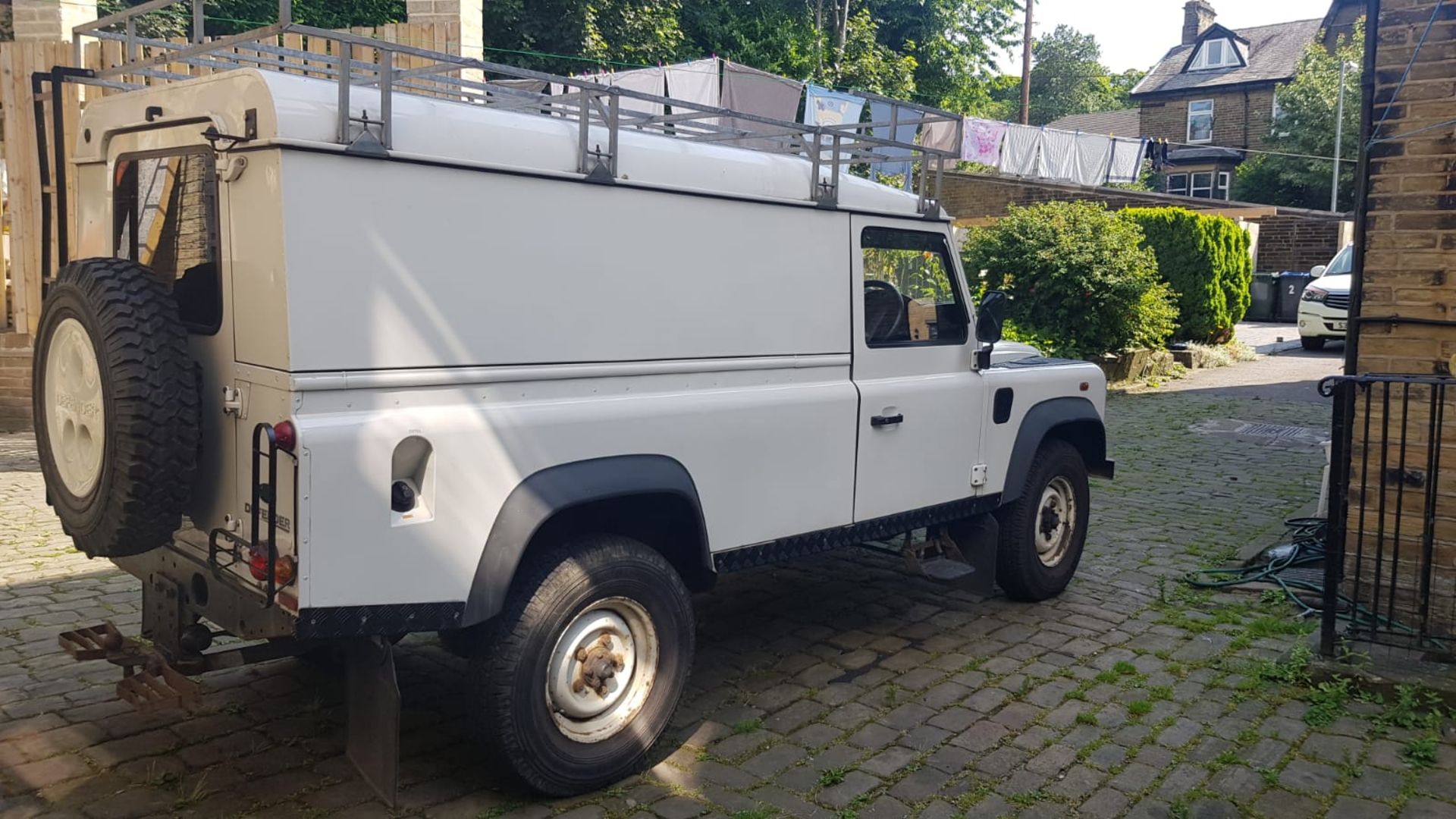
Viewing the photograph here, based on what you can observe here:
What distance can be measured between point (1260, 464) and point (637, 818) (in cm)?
806

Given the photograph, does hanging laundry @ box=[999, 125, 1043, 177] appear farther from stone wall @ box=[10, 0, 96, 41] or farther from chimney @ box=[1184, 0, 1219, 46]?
chimney @ box=[1184, 0, 1219, 46]

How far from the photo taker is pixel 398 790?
3.73 meters

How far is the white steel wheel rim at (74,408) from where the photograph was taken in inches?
131

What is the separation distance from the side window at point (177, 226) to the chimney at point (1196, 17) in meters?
53.0

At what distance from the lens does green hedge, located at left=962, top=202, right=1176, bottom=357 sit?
14359mm

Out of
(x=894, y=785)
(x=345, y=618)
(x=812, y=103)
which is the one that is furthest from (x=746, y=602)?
(x=812, y=103)

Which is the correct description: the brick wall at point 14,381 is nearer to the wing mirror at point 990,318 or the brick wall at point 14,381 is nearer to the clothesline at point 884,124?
the clothesline at point 884,124

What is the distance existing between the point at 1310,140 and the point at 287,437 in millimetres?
41918

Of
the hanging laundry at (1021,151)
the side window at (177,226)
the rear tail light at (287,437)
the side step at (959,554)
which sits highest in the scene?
the hanging laundry at (1021,151)

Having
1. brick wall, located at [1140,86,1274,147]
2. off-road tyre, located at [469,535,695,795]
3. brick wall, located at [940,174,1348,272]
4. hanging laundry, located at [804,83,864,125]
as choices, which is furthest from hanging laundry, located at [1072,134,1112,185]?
off-road tyre, located at [469,535,695,795]

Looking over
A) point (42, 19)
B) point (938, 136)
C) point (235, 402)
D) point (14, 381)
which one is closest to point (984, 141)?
point (938, 136)

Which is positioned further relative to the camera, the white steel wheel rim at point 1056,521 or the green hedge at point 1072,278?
the green hedge at point 1072,278

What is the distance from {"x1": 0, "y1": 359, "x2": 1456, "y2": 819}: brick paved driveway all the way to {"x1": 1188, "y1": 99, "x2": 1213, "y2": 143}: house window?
44811 mm

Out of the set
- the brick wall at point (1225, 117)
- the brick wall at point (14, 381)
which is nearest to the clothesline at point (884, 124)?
the brick wall at point (14, 381)
